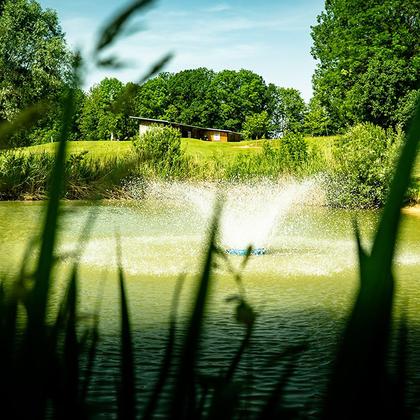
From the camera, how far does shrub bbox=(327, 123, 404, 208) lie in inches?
781

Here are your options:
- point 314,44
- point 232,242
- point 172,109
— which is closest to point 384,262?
point 232,242

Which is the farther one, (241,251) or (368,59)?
(368,59)

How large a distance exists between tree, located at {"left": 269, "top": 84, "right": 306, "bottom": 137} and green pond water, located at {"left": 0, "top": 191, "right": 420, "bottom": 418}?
193 feet

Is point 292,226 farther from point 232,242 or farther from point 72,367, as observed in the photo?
point 72,367

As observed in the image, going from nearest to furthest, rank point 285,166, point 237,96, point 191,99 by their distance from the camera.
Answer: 1. point 285,166
2. point 237,96
3. point 191,99

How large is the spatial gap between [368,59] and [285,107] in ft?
116

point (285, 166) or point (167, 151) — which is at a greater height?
point (167, 151)

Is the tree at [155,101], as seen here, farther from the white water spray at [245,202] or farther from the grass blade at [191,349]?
the grass blade at [191,349]

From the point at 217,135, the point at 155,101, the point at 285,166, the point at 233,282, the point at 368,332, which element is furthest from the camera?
the point at 155,101

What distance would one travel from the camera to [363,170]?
1984 centimetres

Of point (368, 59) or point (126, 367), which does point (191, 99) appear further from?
point (126, 367)

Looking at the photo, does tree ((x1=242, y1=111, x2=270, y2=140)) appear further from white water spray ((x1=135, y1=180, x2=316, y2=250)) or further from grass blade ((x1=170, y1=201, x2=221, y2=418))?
grass blade ((x1=170, y1=201, x2=221, y2=418))

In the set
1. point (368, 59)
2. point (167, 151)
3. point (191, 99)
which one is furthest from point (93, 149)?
point (191, 99)

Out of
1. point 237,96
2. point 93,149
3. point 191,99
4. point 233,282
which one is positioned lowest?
point 233,282
